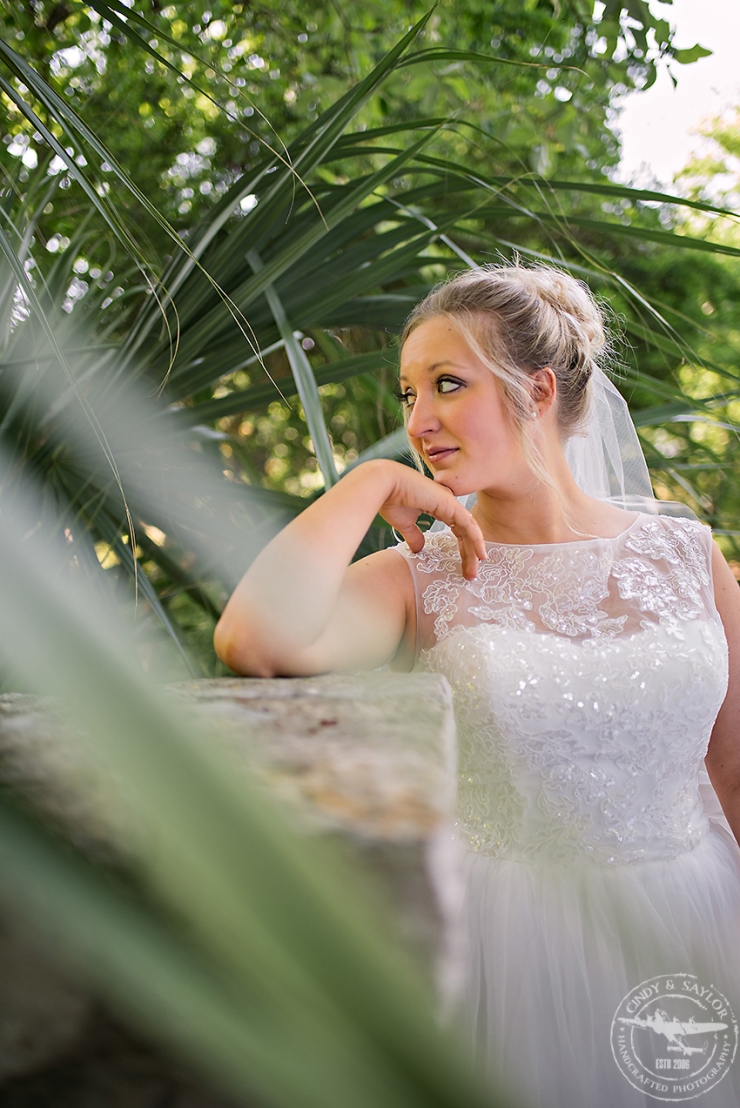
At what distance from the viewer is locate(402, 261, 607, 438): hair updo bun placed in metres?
1.47

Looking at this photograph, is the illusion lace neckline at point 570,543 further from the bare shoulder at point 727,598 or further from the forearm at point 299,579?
the forearm at point 299,579

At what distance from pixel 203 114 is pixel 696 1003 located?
3.42 meters

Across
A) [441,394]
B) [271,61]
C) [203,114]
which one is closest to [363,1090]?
[441,394]

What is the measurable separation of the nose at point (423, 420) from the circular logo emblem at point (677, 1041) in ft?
2.98

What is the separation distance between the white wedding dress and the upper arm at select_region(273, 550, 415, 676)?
4 cm

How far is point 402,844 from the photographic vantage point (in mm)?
275

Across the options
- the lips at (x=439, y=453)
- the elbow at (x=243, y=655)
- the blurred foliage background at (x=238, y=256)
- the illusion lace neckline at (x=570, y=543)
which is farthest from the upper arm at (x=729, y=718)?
the elbow at (x=243, y=655)

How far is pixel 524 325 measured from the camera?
4.92 ft

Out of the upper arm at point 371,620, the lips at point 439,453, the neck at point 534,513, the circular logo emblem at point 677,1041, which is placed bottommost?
the circular logo emblem at point 677,1041

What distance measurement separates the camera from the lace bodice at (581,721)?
1.25m

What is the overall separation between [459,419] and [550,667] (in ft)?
1.48

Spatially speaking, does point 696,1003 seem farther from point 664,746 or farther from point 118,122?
point 118,122

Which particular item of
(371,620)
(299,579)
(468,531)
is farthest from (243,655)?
(468,531)

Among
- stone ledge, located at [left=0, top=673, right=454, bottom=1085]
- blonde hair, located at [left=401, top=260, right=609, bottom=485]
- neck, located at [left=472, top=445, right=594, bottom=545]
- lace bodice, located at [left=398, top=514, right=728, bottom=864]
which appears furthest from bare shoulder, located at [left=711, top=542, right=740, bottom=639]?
stone ledge, located at [left=0, top=673, right=454, bottom=1085]
